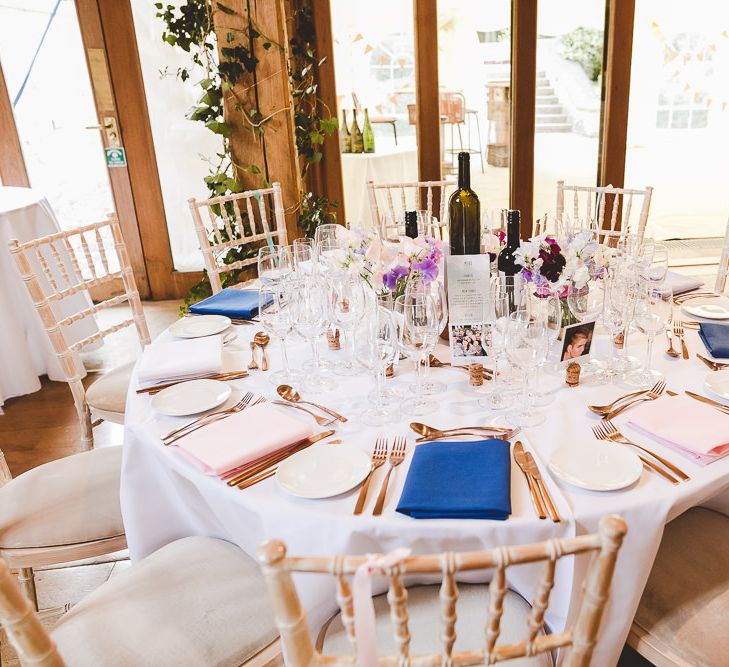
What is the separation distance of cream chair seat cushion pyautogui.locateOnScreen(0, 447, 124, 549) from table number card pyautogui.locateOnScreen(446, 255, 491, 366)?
35.9 inches

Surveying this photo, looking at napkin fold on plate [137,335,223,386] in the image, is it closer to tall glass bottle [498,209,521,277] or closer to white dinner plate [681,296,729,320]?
tall glass bottle [498,209,521,277]

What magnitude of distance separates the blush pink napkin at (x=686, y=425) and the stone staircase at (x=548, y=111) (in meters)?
3.15

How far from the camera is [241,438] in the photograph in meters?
1.29

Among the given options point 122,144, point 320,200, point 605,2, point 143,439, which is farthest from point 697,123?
point 143,439

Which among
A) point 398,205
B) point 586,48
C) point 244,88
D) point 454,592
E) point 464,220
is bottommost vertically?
point 398,205

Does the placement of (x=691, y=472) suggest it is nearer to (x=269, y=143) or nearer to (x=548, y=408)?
(x=548, y=408)

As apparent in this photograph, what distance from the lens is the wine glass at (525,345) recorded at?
1301 mm

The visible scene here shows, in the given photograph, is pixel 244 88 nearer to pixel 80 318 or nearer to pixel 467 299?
pixel 80 318

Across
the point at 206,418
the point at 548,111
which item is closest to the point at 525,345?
the point at 206,418

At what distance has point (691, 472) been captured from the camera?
1.14 metres

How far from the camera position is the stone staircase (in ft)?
13.3

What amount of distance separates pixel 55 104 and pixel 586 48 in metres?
3.34

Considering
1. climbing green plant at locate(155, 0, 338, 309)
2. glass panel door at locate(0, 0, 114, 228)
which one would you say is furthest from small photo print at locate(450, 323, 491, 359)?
glass panel door at locate(0, 0, 114, 228)

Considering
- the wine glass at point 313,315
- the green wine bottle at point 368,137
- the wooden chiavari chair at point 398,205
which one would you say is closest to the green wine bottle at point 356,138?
the green wine bottle at point 368,137
